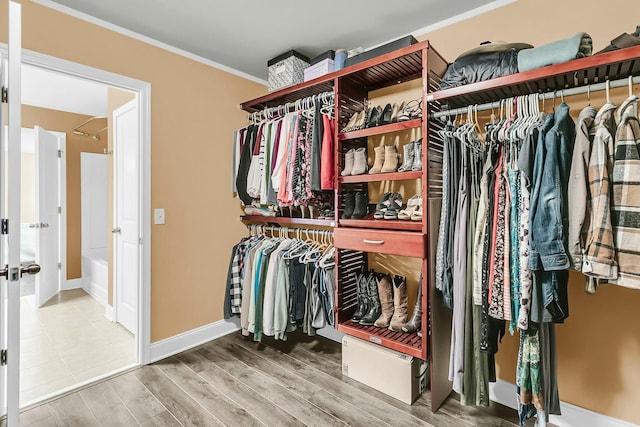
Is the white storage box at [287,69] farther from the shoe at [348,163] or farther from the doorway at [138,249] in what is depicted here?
Result: the doorway at [138,249]

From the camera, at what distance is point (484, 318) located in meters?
1.56

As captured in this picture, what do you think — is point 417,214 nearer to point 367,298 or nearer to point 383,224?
point 383,224

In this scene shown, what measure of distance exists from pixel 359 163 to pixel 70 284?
4.60m

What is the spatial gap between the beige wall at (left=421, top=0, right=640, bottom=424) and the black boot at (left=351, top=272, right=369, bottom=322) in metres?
0.91

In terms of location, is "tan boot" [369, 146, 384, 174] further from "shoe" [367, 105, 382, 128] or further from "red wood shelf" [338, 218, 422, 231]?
"red wood shelf" [338, 218, 422, 231]

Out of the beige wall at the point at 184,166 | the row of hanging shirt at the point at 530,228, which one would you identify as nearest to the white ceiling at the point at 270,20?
the beige wall at the point at 184,166

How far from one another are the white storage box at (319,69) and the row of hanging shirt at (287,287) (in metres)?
1.23

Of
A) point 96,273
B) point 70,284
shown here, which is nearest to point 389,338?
point 96,273

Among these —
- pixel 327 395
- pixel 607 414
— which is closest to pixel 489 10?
pixel 607 414

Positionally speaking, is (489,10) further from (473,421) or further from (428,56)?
(473,421)

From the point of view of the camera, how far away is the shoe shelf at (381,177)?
189 centimetres

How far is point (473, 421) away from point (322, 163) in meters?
1.80

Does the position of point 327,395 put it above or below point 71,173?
below

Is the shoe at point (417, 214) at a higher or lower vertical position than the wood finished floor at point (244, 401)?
higher
